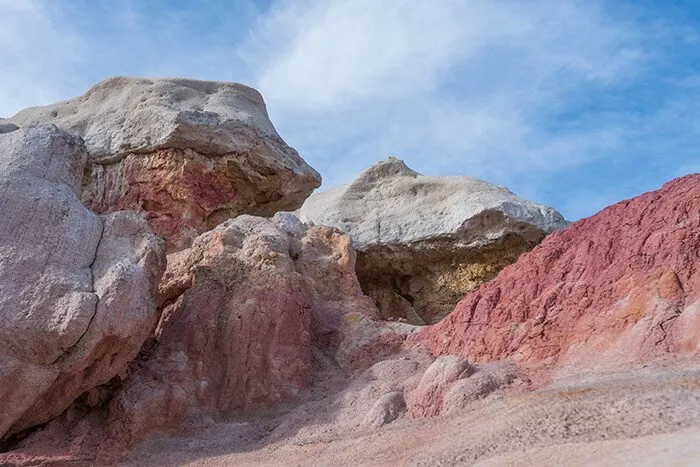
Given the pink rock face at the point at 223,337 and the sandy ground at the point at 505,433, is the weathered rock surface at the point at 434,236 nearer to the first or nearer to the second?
the pink rock face at the point at 223,337

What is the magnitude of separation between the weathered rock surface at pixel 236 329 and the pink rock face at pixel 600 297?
174cm

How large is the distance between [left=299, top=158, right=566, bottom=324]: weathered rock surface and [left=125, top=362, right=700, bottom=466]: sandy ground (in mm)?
9160

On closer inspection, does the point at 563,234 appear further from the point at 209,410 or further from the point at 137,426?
the point at 137,426

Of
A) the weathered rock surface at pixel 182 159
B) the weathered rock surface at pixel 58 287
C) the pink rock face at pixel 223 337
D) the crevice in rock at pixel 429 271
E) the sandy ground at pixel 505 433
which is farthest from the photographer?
Answer: the crevice in rock at pixel 429 271

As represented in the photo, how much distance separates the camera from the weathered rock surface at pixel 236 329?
36.0ft

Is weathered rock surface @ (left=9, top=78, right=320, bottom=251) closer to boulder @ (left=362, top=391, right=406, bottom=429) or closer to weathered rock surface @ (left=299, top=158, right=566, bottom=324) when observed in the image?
weathered rock surface @ (left=299, top=158, right=566, bottom=324)

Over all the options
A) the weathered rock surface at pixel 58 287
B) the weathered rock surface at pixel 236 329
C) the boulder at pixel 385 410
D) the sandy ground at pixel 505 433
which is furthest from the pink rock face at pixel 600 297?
the weathered rock surface at pixel 58 287

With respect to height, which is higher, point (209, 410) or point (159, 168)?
point (159, 168)

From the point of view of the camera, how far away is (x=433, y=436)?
854 centimetres

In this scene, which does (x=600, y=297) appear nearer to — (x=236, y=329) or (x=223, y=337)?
(x=236, y=329)

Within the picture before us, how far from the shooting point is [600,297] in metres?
9.91

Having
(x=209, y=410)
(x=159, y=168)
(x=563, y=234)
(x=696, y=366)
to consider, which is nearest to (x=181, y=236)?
(x=159, y=168)

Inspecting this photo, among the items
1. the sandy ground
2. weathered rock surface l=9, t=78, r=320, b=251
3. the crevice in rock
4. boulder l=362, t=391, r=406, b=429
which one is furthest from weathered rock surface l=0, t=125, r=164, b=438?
the crevice in rock

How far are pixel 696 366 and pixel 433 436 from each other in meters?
2.55
